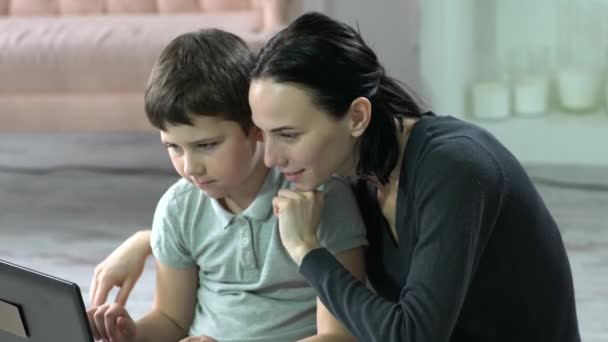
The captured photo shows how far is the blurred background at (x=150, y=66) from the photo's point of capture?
2689 mm

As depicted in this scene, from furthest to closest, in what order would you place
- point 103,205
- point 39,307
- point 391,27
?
point 391,27 < point 103,205 < point 39,307

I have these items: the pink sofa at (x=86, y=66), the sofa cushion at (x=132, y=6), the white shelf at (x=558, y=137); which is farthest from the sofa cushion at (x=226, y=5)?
the white shelf at (x=558, y=137)

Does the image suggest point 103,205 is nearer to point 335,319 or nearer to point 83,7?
point 83,7

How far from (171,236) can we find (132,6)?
83.2 inches

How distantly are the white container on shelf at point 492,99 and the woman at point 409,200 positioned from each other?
2000 mm

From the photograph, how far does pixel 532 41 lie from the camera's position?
310cm

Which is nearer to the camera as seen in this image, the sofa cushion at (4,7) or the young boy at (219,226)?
the young boy at (219,226)

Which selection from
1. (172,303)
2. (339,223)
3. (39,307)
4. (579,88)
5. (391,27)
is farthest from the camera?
(391,27)

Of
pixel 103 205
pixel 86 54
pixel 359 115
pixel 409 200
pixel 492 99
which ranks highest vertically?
pixel 359 115

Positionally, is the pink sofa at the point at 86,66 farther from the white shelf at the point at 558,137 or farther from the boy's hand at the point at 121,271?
the boy's hand at the point at 121,271

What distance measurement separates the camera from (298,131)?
1.12 meters

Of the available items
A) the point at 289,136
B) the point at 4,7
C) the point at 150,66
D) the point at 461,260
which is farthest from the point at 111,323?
the point at 4,7

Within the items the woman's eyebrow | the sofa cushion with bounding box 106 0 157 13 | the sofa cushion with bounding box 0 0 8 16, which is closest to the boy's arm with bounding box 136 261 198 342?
the woman's eyebrow

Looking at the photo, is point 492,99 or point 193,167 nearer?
point 193,167
